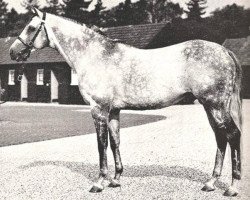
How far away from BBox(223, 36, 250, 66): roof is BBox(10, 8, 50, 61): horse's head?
113 ft

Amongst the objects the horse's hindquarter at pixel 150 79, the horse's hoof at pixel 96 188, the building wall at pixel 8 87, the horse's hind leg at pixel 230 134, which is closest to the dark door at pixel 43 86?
the building wall at pixel 8 87

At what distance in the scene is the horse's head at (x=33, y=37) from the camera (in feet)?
22.9

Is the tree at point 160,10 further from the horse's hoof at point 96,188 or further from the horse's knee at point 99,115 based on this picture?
the horse's hoof at point 96,188

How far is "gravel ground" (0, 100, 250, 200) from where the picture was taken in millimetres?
6215

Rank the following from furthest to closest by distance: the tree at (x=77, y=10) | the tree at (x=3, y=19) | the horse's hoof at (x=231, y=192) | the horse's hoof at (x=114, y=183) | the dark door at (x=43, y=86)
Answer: the tree at (x=3, y=19) < the tree at (x=77, y=10) < the dark door at (x=43, y=86) < the horse's hoof at (x=114, y=183) < the horse's hoof at (x=231, y=192)

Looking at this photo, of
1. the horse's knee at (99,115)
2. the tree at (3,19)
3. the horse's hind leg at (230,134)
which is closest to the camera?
the horse's hind leg at (230,134)

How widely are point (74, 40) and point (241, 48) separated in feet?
129

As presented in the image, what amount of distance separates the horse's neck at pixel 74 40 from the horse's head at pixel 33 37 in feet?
0.57

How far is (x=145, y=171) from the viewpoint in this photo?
7.75 m

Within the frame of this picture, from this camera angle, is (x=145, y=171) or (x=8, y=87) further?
(x=8, y=87)

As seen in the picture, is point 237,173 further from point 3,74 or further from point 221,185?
point 3,74

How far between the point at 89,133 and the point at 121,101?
773 centimetres

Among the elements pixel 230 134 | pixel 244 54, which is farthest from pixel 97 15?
pixel 230 134

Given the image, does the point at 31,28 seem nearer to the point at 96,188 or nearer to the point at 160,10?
the point at 96,188
